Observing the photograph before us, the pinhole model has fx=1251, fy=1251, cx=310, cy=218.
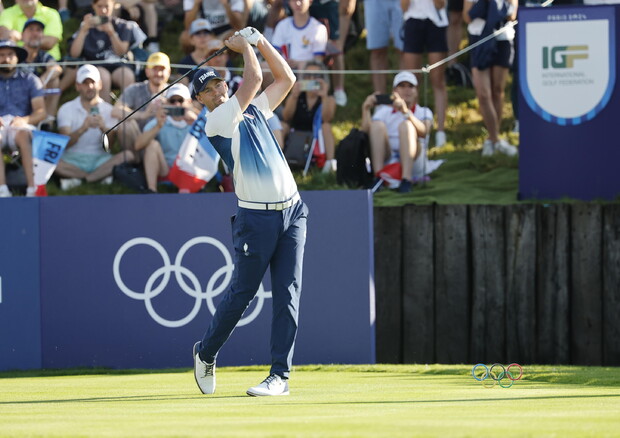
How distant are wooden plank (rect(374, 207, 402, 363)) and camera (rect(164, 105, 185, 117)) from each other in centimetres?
232

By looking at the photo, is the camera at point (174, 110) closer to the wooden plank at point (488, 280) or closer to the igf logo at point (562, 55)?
the wooden plank at point (488, 280)

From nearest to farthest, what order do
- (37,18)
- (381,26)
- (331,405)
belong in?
1. (331,405)
2. (37,18)
3. (381,26)

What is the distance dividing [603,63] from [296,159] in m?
3.35

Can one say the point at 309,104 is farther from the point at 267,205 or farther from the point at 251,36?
the point at 267,205

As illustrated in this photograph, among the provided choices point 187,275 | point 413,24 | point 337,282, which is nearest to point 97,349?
point 187,275

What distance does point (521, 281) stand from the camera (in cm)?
1177

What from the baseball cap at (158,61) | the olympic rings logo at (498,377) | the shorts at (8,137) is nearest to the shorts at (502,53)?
the baseball cap at (158,61)

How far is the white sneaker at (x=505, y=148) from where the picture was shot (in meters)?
13.9

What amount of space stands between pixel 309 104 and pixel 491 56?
2.06m

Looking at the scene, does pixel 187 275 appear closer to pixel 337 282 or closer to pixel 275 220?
pixel 337 282

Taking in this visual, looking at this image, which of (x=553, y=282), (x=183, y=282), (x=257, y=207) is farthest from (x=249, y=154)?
(x=553, y=282)

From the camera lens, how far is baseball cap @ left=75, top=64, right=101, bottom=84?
13.1 meters

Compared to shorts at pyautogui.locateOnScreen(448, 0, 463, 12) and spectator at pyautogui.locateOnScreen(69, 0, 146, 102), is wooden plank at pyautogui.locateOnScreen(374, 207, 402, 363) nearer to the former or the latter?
spectator at pyautogui.locateOnScreen(69, 0, 146, 102)

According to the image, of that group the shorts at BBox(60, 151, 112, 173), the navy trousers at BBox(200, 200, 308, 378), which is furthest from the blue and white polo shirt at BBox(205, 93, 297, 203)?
the shorts at BBox(60, 151, 112, 173)
